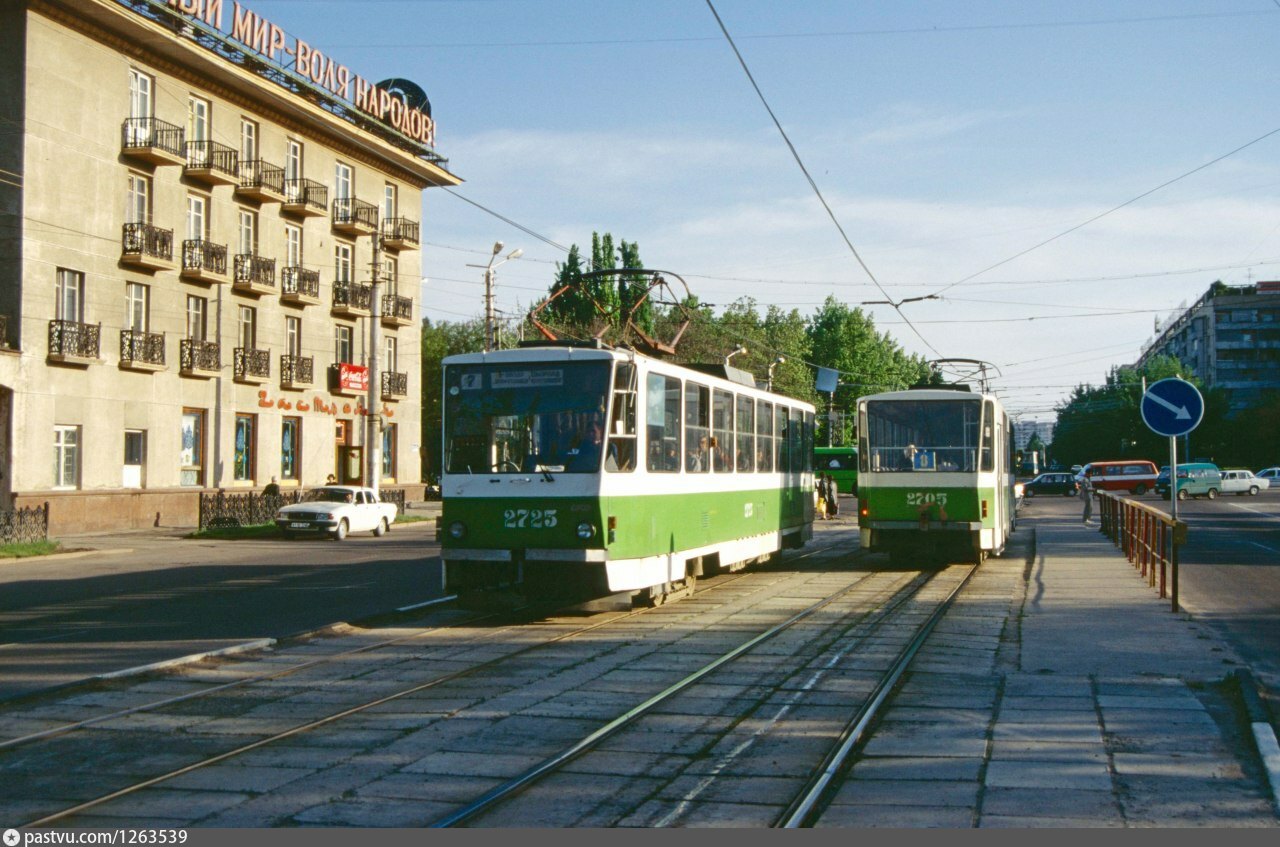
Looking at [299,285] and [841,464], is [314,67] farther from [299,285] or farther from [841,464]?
[841,464]

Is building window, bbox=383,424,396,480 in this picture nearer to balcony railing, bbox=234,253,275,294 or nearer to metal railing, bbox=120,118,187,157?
balcony railing, bbox=234,253,275,294

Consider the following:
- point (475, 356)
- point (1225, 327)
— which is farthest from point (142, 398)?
point (1225, 327)

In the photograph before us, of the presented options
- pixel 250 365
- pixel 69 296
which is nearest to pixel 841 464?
pixel 250 365

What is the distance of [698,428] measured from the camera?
51.4 feet

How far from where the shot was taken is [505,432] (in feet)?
43.7

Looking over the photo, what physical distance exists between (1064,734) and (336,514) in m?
26.9

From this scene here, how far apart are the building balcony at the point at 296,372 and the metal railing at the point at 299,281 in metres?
Answer: 2.26

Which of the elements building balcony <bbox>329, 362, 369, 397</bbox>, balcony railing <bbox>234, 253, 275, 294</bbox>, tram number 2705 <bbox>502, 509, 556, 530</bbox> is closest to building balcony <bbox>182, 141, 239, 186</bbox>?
balcony railing <bbox>234, 253, 275, 294</bbox>

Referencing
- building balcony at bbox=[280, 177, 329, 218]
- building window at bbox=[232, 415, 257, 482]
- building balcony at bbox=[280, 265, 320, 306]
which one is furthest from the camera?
building balcony at bbox=[280, 177, 329, 218]

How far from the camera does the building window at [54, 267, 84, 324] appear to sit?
33.3 meters

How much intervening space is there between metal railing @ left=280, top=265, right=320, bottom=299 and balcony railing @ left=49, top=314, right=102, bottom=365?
906 cm

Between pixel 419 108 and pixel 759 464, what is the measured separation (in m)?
36.7

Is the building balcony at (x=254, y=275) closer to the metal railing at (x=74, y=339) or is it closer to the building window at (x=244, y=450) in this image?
the building window at (x=244, y=450)

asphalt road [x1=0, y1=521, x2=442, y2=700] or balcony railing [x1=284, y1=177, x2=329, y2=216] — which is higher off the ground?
balcony railing [x1=284, y1=177, x2=329, y2=216]
